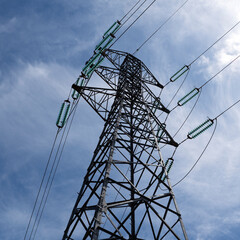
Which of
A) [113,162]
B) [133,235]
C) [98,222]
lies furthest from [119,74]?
[98,222]

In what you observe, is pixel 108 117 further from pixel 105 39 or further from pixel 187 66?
pixel 187 66

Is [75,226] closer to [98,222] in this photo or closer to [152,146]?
[98,222]

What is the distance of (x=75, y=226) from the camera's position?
746 cm

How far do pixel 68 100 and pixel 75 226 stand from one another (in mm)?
6433

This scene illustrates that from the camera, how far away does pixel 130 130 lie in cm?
1040

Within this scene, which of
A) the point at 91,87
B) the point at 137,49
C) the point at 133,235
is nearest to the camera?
the point at 133,235

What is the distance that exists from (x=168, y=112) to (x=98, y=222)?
31.2 feet

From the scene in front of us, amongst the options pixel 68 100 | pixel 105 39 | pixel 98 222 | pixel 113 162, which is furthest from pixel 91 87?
pixel 98 222

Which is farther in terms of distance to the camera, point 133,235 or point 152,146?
point 152,146

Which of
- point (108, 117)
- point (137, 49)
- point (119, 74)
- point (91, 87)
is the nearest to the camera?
point (108, 117)

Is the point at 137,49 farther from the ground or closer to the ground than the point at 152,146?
farther from the ground

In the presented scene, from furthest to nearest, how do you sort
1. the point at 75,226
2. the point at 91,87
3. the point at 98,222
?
the point at 91,87 → the point at 75,226 → the point at 98,222

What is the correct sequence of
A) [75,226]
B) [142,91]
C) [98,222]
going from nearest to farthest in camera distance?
[98,222] < [75,226] < [142,91]

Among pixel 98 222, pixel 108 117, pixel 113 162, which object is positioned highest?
pixel 108 117
